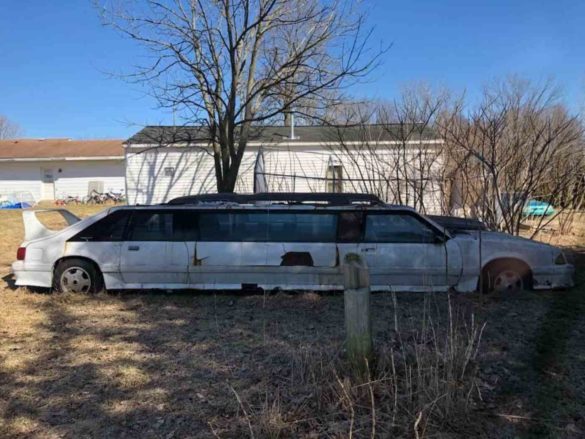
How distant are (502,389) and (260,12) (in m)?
11.2

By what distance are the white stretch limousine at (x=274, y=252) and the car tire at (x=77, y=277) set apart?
0.04ft

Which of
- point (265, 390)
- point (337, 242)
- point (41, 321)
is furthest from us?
point (337, 242)

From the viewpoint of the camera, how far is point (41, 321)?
18.3 ft

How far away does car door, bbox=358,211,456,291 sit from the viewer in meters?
6.41

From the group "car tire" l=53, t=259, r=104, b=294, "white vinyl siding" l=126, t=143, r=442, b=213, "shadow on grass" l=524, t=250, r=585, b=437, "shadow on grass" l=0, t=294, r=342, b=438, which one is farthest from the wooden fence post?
"white vinyl siding" l=126, t=143, r=442, b=213

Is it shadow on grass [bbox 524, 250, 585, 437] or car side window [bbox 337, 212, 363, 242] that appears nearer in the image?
shadow on grass [bbox 524, 250, 585, 437]

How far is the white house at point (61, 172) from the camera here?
3000 cm

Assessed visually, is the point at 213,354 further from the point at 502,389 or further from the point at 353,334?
the point at 502,389

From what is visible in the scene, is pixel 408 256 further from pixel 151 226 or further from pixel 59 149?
pixel 59 149

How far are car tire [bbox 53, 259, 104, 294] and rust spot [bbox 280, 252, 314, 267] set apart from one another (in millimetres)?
2414

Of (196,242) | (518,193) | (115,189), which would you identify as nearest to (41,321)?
(196,242)

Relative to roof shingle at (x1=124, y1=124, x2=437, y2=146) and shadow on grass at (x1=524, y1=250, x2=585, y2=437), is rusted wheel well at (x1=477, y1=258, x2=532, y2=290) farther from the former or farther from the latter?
roof shingle at (x1=124, y1=124, x2=437, y2=146)

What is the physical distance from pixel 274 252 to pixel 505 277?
9.58 feet

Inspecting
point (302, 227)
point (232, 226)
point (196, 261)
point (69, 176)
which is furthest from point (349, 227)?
point (69, 176)
